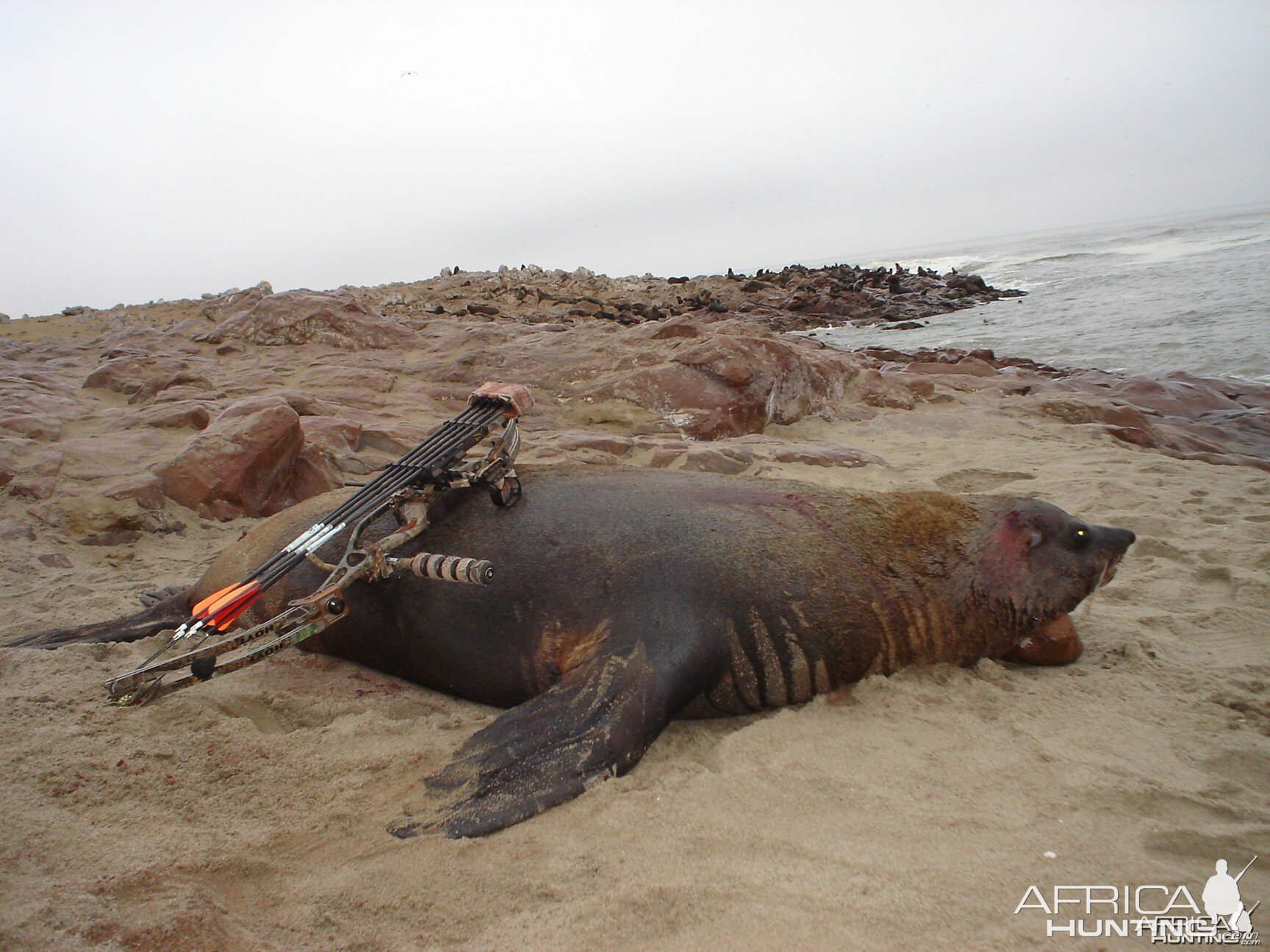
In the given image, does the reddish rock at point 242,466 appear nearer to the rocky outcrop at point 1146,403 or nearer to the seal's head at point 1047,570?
the seal's head at point 1047,570

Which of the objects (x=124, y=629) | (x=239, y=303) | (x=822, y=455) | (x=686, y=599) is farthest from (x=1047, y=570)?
(x=239, y=303)

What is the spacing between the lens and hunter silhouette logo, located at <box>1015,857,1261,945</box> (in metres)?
1.48

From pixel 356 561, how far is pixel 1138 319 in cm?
1858

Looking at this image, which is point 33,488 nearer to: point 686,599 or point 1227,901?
point 686,599

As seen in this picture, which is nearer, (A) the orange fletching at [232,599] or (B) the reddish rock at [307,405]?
(A) the orange fletching at [232,599]

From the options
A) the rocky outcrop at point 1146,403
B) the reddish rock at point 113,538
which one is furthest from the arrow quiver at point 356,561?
the rocky outcrop at point 1146,403

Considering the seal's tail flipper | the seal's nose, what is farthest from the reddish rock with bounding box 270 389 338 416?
the seal's nose

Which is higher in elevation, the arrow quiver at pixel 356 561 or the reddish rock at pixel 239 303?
the reddish rock at pixel 239 303

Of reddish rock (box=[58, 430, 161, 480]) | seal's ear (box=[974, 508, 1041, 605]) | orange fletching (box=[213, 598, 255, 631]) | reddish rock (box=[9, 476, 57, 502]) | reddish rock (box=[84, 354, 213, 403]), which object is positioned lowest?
seal's ear (box=[974, 508, 1041, 605])

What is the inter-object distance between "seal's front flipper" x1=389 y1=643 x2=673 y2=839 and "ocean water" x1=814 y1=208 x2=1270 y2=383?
11.7 metres

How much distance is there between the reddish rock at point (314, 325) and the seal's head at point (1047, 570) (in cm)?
705

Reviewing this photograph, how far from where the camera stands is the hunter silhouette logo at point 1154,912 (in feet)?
4.84

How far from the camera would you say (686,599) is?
257cm

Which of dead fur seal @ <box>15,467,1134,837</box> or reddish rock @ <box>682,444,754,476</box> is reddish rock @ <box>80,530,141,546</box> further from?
reddish rock @ <box>682,444,754,476</box>
